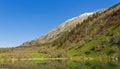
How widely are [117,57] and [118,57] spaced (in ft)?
2.04

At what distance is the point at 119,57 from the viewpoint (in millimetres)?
197750

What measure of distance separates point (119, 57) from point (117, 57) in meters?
1.33

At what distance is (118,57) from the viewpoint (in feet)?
651

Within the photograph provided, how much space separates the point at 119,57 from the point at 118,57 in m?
0.89

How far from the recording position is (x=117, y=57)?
198 m
